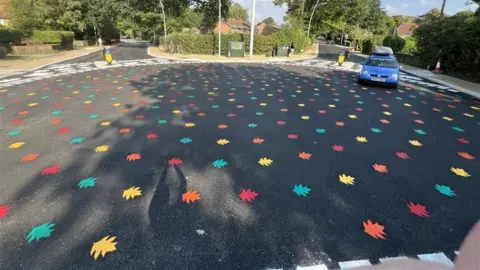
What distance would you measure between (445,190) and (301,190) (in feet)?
6.78

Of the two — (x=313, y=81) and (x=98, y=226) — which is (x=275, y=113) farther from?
(x=313, y=81)

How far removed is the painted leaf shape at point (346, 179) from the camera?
3.75 meters

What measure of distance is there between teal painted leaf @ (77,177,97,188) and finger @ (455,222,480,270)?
154 inches

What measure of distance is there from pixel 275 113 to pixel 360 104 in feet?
10.3

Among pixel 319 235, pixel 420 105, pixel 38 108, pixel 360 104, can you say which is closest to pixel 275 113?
pixel 360 104

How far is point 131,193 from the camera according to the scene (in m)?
3.40

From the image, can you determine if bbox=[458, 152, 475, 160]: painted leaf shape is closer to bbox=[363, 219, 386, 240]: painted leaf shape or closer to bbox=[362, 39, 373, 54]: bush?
bbox=[363, 219, 386, 240]: painted leaf shape

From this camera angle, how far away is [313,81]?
1248cm

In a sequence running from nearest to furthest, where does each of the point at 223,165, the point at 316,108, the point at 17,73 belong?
the point at 223,165, the point at 316,108, the point at 17,73

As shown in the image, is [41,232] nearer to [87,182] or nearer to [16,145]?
[87,182]

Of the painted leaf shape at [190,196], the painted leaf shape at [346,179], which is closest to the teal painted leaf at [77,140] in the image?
the painted leaf shape at [190,196]

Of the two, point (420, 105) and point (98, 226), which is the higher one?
point (420, 105)

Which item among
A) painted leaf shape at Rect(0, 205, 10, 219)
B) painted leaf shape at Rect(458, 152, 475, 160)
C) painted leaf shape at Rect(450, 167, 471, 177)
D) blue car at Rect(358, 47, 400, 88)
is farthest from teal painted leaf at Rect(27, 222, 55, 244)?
blue car at Rect(358, 47, 400, 88)

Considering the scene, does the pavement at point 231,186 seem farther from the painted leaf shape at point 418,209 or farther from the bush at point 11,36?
the bush at point 11,36
